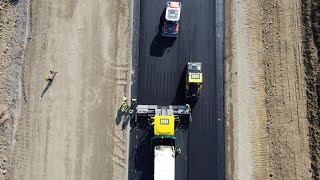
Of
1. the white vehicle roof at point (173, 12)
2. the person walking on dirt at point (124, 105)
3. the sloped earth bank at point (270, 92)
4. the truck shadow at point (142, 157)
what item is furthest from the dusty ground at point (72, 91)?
the sloped earth bank at point (270, 92)

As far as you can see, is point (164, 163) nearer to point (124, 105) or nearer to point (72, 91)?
point (124, 105)

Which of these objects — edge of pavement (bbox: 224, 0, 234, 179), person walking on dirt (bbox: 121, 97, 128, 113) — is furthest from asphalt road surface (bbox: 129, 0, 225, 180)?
person walking on dirt (bbox: 121, 97, 128, 113)

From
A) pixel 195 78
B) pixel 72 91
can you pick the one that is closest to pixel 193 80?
pixel 195 78

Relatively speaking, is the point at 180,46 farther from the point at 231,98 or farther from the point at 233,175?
the point at 233,175

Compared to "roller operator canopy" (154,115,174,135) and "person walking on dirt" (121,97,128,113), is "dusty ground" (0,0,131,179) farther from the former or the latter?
"roller operator canopy" (154,115,174,135)

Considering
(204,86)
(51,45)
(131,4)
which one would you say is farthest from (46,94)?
(204,86)
